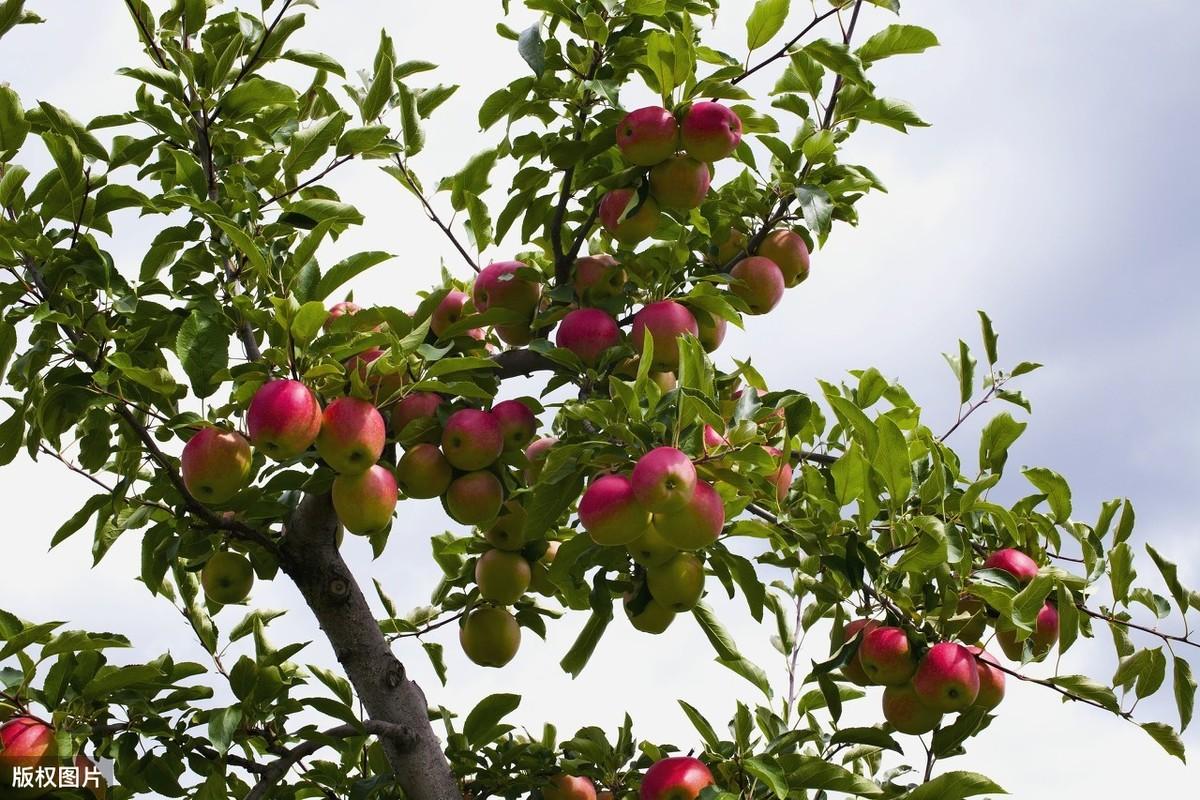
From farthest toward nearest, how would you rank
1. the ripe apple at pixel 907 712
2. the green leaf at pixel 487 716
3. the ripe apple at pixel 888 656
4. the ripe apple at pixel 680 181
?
the green leaf at pixel 487 716 → the ripe apple at pixel 680 181 → the ripe apple at pixel 907 712 → the ripe apple at pixel 888 656

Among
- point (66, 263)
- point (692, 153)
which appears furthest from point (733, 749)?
point (66, 263)

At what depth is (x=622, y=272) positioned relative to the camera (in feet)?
10.8

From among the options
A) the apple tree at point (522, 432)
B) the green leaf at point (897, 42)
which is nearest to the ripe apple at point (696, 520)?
the apple tree at point (522, 432)

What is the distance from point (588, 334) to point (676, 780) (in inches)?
45.8

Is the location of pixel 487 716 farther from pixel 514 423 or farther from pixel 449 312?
pixel 449 312

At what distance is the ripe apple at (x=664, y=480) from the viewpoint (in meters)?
2.31

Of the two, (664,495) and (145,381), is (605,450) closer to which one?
(664,495)

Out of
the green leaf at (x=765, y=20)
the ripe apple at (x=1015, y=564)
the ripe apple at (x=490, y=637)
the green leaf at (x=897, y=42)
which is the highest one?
the green leaf at (x=765, y=20)

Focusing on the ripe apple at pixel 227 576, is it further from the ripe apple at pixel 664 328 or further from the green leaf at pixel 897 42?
the green leaf at pixel 897 42

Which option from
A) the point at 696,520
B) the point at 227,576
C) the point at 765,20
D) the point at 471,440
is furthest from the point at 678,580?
the point at 765,20

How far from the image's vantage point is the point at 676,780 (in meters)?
2.97

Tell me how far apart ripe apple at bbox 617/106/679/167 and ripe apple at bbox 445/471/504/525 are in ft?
→ 3.03

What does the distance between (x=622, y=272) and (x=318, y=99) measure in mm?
1184

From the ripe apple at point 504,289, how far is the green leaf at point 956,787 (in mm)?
1638
